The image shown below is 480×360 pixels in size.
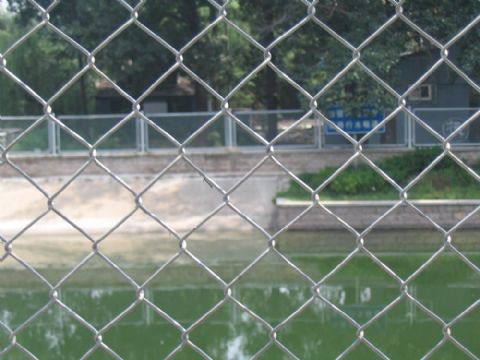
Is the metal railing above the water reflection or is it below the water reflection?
above

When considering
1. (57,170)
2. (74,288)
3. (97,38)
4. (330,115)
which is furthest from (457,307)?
(97,38)

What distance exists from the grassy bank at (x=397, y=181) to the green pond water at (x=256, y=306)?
5.18 feet

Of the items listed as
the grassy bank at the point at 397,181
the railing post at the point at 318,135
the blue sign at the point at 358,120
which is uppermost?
the blue sign at the point at 358,120

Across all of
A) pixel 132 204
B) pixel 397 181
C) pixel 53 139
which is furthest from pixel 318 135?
pixel 53 139

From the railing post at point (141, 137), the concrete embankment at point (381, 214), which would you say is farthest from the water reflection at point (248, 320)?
the railing post at point (141, 137)

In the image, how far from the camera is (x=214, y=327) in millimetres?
6551

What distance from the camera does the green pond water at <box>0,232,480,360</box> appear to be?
239 inches

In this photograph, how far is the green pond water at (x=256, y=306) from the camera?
6074 millimetres

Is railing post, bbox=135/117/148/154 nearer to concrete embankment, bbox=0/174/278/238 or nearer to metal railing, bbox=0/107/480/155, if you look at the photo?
metal railing, bbox=0/107/480/155

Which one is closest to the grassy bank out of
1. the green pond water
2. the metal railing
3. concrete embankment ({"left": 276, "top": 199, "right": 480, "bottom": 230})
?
concrete embankment ({"left": 276, "top": 199, "right": 480, "bottom": 230})

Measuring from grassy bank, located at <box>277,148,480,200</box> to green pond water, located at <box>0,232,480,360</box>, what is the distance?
1579 millimetres

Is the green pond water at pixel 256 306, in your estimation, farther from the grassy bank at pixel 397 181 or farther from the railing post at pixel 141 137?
the railing post at pixel 141 137

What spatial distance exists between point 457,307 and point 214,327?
2.33 meters

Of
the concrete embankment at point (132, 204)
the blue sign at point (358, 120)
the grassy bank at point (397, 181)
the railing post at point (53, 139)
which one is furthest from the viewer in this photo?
the railing post at point (53, 139)
